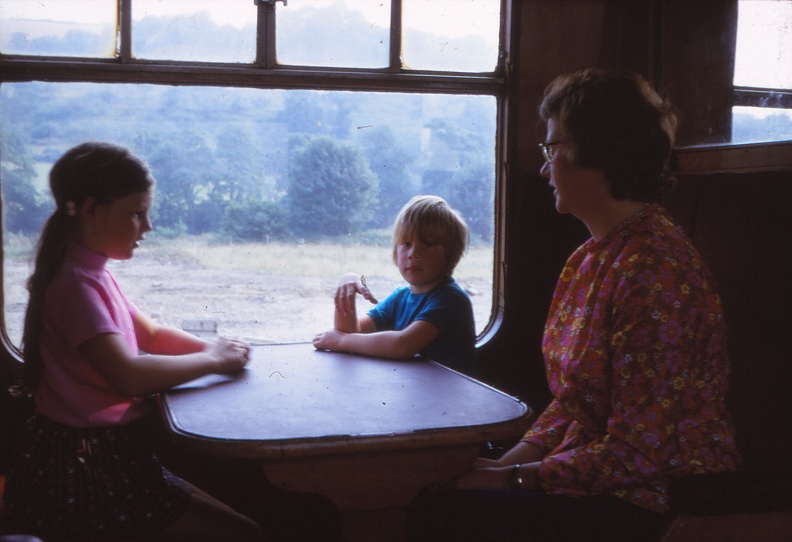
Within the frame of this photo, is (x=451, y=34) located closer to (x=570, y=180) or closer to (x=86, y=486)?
(x=570, y=180)

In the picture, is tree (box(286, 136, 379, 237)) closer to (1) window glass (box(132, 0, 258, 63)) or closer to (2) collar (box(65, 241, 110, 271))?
(1) window glass (box(132, 0, 258, 63))

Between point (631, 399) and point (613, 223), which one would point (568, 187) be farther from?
point (631, 399)

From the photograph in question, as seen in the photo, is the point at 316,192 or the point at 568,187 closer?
the point at 568,187

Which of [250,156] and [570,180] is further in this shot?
[250,156]

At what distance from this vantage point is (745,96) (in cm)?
275

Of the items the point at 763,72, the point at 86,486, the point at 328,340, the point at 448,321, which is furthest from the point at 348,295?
the point at 763,72

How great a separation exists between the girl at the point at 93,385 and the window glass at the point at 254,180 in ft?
3.02

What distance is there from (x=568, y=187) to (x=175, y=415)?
1107mm

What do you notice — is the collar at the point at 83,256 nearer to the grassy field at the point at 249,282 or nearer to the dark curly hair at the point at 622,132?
the grassy field at the point at 249,282

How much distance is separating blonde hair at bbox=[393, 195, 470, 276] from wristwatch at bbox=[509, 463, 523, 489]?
1.06 meters

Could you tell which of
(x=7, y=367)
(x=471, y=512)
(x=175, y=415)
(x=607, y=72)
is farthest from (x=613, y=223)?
(x=7, y=367)

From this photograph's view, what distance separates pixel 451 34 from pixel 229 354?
5.48ft

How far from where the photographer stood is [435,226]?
2646 mm

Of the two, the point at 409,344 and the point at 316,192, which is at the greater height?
the point at 316,192
